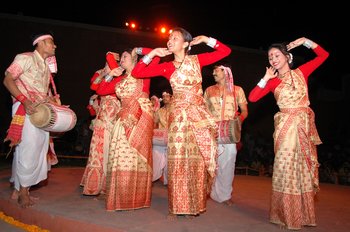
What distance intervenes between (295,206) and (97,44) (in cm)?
1080

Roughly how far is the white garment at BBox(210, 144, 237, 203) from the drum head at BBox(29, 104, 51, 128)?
7.75 feet

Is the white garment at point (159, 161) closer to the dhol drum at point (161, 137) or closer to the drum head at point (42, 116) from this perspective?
the dhol drum at point (161, 137)

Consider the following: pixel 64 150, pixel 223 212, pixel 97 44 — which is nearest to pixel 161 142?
pixel 223 212

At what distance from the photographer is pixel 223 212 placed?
4387 millimetres

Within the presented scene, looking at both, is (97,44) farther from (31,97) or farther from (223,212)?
(223,212)

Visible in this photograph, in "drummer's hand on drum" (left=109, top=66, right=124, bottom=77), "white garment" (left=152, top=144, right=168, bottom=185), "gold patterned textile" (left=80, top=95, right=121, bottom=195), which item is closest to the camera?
"drummer's hand on drum" (left=109, top=66, right=124, bottom=77)

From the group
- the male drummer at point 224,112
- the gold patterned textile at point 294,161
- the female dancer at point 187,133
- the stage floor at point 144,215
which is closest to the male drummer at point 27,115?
the stage floor at point 144,215

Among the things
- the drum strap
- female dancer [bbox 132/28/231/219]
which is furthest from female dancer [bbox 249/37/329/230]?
the drum strap

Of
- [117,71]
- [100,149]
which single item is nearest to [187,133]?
[117,71]

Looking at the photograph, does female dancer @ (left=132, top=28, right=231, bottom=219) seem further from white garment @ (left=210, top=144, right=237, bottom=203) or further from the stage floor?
white garment @ (left=210, top=144, right=237, bottom=203)

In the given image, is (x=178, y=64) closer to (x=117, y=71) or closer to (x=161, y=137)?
(x=117, y=71)

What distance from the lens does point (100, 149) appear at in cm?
513

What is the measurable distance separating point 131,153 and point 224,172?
157 centimetres

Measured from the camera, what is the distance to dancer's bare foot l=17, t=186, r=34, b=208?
4238 mm
